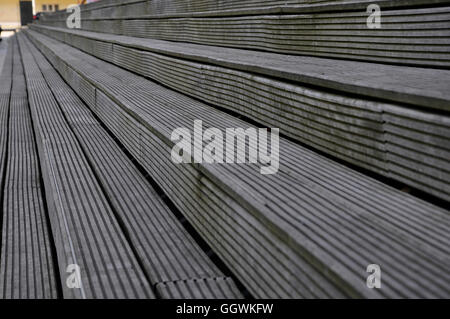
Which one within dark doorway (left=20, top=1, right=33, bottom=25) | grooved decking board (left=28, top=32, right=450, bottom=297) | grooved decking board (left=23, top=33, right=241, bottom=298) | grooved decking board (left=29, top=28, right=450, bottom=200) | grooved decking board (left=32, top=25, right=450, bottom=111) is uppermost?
dark doorway (left=20, top=1, right=33, bottom=25)

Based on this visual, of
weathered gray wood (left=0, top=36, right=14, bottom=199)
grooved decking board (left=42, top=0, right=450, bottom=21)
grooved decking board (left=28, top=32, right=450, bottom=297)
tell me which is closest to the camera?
grooved decking board (left=28, top=32, right=450, bottom=297)

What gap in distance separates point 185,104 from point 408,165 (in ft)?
3.39

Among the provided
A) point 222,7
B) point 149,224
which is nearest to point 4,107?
point 222,7

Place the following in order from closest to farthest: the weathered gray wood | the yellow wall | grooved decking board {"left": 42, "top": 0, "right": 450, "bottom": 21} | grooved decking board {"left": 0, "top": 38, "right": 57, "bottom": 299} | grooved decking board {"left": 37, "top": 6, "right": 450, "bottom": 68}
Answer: grooved decking board {"left": 0, "top": 38, "right": 57, "bottom": 299}, grooved decking board {"left": 37, "top": 6, "right": 450, "bottom": 68}, grooved decking board {"left": 42, "top": 0, "right": 450, "bottom": 21}, the weathered gray wood, the yellow wall

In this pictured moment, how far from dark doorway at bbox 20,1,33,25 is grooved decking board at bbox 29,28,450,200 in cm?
1637

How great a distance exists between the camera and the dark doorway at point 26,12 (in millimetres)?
16170

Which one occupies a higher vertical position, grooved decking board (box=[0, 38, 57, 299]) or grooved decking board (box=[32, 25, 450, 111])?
grooved decking board (box=[32, 25, 450, 111])

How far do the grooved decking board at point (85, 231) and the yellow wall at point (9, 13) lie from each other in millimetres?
18933

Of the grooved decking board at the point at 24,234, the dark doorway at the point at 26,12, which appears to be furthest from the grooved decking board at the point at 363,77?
the dark doorway at the point at 26,12

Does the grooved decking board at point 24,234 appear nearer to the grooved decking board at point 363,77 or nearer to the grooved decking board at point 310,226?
the grooved decking board at point 310,226

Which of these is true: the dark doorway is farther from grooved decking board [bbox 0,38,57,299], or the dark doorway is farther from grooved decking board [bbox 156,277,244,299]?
grooved decking board [bbox 156,277,244,299]

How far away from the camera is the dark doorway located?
53.1ft

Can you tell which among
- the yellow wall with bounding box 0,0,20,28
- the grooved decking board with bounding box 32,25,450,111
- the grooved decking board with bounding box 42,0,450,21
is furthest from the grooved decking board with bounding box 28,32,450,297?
the yellow wall with bounding box 0,0,20,28

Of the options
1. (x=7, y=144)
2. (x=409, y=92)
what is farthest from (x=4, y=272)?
(x=7, y=144)
